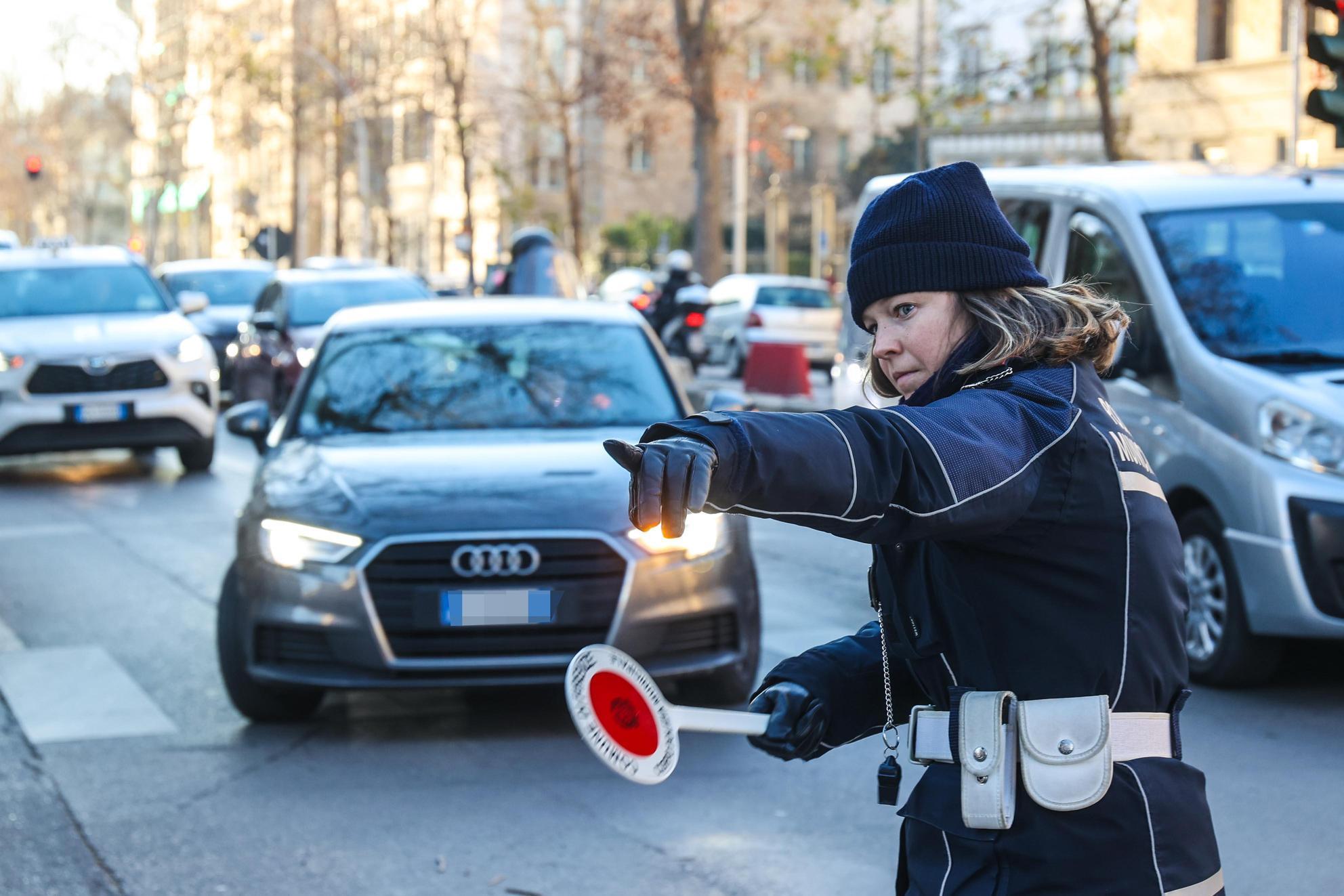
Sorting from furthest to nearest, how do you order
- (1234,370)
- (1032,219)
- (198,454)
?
(198,454)
(1032,219)
(1234,370)

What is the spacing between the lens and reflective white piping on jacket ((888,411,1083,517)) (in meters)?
2.16

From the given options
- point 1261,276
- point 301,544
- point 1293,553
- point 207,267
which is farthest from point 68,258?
point 1293,553

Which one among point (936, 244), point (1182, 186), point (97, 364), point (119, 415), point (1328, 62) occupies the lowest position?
point (119, 415)

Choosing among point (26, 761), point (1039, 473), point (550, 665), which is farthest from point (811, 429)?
point (26, 761)

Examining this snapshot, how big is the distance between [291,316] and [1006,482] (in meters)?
16.4

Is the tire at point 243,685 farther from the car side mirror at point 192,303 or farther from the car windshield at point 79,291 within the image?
the car side mirror at point 192,303

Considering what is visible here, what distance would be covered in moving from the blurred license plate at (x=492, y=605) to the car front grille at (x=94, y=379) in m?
9.48

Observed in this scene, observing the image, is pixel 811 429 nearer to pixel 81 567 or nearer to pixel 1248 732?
pixel 1248 732

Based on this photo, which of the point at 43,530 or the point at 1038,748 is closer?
the point at 1038,748

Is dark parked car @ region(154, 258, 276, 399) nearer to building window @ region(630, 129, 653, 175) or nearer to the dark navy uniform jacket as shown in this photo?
the dark navy uniform jacket

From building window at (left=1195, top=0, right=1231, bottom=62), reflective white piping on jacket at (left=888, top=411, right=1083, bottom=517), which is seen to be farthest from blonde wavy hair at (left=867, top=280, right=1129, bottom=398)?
building window at (left=1195, top=0, right=1231, bottom=62)

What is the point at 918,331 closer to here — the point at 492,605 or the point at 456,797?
the point at 456,797

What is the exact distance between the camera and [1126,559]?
7.84 ft

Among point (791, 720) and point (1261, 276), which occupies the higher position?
point (1261, 276)
